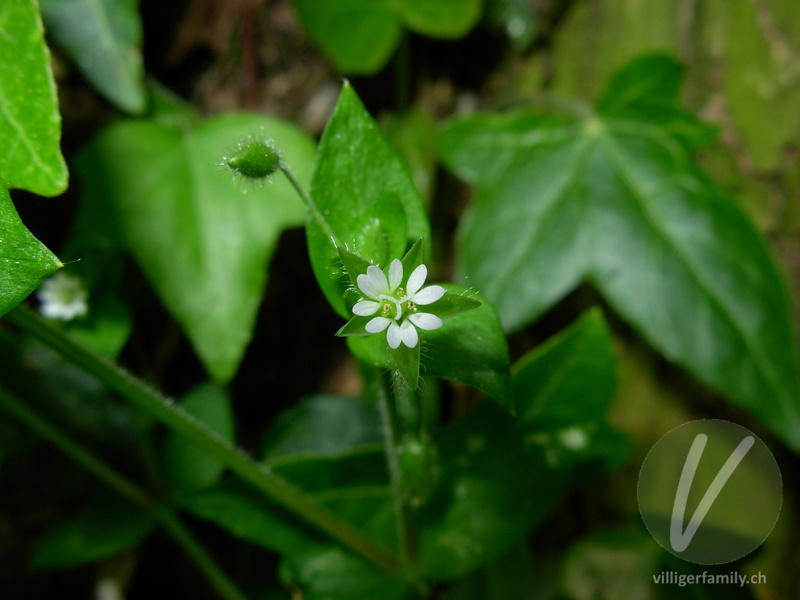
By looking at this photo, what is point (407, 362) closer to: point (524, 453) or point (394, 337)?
point (394, 337)

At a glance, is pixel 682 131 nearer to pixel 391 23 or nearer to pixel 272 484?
pixel 391 23

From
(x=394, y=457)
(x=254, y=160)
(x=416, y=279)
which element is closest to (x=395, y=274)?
(x=416, y=279)

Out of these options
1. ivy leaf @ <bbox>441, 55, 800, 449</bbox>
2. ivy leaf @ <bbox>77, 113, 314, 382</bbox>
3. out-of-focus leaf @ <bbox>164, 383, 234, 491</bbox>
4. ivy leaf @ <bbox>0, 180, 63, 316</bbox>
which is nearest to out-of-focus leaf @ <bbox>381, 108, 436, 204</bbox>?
ivy leaf @ <bbox>441, 55, 800, 449</bbox>

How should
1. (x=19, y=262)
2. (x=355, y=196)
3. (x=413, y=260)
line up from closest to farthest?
(x=19, y=262) → (x=413, y=260) → (x=355, y=196)

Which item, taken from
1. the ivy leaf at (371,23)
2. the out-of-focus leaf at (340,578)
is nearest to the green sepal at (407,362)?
the out-of-focus leaf at (340,578)

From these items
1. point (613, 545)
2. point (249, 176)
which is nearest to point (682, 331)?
point (613, 545)

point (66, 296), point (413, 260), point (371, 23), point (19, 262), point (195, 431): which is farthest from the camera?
point (371, 23)

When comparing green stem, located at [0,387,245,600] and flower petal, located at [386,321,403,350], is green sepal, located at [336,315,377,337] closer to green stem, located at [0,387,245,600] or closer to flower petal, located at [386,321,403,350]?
flower petal, located at [386,321,403,350]
